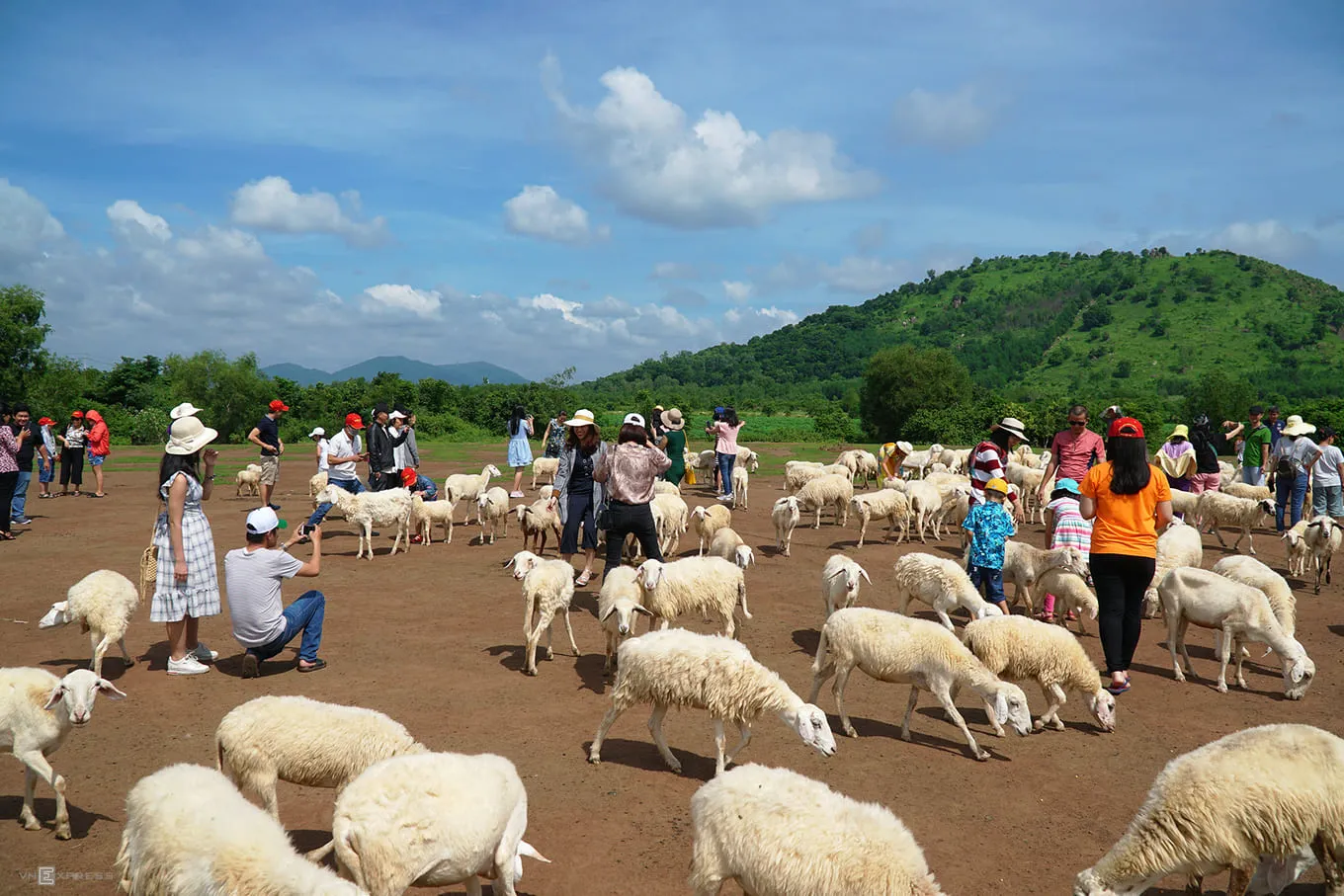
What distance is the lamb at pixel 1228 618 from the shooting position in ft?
25.3

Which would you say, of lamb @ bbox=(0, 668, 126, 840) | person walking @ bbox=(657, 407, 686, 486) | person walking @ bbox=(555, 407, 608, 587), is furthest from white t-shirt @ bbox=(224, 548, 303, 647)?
person walking @ bbox=(657, 407, 686, 486)

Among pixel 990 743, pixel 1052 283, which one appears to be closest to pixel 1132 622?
pixel 990 743

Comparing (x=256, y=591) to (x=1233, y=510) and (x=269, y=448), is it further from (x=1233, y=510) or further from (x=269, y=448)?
(x=1233, y=510)

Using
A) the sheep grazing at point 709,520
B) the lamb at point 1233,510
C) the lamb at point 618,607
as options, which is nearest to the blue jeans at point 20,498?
the sheep grazing at point 709,520

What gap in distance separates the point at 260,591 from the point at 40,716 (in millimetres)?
2100

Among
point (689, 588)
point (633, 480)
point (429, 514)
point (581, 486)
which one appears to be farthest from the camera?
point (429, 514)

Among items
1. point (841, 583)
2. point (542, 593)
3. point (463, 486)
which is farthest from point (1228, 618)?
point (463, 486)

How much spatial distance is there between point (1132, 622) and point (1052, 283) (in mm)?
167373

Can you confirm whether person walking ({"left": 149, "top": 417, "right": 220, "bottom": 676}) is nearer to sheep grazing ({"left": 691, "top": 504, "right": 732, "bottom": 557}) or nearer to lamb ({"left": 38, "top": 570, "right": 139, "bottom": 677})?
lamb ({"left": 38, "top": 570, "right": 139, "bottom": 677})

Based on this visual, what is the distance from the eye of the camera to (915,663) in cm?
664

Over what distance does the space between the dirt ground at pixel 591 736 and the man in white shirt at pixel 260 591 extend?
0.37 m

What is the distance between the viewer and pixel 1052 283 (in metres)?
156

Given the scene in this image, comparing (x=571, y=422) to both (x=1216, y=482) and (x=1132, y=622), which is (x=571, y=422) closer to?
(x=1132, y=622)

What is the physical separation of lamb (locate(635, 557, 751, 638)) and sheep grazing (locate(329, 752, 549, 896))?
12.9 ft
